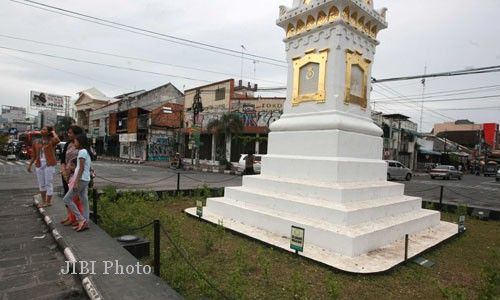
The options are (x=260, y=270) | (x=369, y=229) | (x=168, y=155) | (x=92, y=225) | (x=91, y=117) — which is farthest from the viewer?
(x=91, y=117)

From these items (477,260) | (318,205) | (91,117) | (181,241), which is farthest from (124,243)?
(91,117)

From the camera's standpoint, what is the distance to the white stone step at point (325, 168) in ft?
19.7

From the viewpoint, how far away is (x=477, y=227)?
25.6 ft

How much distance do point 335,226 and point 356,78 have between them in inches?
134

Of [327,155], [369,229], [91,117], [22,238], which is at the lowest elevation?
[22,238]

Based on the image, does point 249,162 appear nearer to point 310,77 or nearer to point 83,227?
point 310,77

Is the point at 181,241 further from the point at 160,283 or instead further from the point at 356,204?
the point at 356,204

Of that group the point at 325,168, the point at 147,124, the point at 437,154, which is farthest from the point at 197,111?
the point at 437,154

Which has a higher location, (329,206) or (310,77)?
(310,77)

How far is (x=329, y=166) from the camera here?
238 inches

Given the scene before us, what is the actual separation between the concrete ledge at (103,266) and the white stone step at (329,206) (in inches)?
114

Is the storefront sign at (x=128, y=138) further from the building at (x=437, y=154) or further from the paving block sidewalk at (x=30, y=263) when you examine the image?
the building at (x=437, y=154)

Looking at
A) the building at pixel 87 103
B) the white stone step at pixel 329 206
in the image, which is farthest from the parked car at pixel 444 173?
the building at pixel 87 103

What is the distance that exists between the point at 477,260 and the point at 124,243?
219 inches
